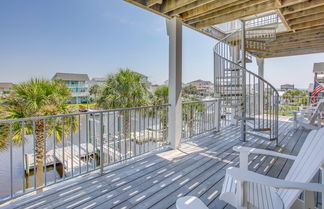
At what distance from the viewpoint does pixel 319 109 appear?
476cm

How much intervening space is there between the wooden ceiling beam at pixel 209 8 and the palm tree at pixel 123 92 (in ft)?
15.8

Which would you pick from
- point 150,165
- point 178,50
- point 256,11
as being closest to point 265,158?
point 150,165

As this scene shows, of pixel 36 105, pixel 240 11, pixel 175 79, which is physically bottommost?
pixel 36 105

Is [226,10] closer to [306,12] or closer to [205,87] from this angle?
[306,12]

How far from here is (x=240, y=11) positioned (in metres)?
3.52

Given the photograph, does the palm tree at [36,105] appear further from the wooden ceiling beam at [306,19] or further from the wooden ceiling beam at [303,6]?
the wooden ceiling beam at [306,19]

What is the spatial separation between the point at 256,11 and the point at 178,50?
5.25ft

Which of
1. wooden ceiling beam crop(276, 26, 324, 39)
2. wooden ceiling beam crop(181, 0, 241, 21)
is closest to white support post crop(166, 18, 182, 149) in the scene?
wooden ceiling beam crop(181, 0, 241, 21)

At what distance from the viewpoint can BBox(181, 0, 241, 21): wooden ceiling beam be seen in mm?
3097

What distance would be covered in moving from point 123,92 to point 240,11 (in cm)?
562

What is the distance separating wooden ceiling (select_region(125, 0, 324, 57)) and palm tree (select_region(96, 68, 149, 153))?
164 inches

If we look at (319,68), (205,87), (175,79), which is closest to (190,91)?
(205,87)

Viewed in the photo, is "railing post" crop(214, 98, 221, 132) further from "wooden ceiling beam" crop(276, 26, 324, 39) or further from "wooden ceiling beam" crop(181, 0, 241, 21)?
"wooden ceiling beam" crop(276, 26, 324, 39)

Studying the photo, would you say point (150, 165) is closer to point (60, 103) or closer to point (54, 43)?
point (60, 103)
